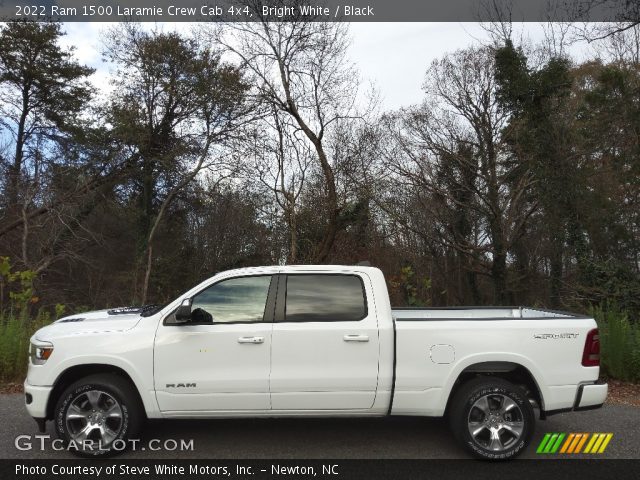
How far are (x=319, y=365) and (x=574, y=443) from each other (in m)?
2.69

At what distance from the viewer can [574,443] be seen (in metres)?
5.22

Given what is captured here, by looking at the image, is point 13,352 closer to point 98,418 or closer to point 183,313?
point 98,418

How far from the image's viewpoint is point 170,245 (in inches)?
1297

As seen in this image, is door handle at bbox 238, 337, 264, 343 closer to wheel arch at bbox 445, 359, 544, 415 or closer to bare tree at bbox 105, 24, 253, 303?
wheel arch at bbox 445, 359, 544, 415

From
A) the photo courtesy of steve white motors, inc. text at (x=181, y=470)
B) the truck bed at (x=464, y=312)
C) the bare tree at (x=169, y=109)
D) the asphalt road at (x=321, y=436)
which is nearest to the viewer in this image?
the photo courtesy of steve white motors, inc. text at (x=181, y=470)

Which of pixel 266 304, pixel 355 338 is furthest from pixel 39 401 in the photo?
pixel 355 338

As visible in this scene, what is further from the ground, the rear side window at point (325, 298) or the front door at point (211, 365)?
the rear side window at point (325, 298)

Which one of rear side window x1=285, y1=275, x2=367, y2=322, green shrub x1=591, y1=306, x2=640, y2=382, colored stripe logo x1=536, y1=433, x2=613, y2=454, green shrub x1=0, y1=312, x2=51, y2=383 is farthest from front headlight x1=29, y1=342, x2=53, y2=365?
green shrub x1=591, y1=306, x2=640, y2=382

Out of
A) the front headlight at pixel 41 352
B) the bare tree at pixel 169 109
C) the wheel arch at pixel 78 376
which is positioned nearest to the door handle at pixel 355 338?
the wheel arch at pixel 78 376

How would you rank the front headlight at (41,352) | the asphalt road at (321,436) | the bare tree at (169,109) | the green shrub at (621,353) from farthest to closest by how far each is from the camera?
1. the bare tree at (169,109)
2. the green shrub at (621,353)
3. the asphalt road at (321,436)
4. the front headlight at (41,352)

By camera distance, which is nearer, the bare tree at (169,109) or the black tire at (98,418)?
the black tire at (98,418)

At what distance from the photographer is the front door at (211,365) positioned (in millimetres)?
4762

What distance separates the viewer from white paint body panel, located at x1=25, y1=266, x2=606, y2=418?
4766 mm

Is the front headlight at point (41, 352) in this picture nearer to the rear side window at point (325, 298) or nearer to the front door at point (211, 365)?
the front door at point (211, 365)
